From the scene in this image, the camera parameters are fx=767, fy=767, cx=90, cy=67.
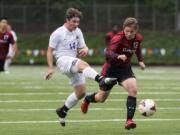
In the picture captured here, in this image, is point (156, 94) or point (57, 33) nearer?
point (57, 33)

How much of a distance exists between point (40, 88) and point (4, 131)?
927 cm

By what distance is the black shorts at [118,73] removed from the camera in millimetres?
12703

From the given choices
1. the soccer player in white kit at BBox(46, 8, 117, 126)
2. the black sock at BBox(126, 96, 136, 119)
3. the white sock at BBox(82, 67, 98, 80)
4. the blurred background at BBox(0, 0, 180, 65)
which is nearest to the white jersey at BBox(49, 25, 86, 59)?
the soccer player in white kit at BBox(46, 8, 117, 126)

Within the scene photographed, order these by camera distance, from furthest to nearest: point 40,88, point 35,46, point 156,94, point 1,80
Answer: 1. point 35,46
2. point 1,80
3. point 40,88
4. point 156,94

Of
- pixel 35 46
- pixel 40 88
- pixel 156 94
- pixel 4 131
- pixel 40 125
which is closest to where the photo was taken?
pixel 4 131

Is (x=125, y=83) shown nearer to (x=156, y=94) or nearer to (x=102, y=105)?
(x=102, y=105)

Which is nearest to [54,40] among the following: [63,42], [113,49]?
[63,42]

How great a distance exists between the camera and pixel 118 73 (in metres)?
12.8

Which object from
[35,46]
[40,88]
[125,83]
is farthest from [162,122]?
[35,46]

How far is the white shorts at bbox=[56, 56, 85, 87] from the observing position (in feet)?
42.2

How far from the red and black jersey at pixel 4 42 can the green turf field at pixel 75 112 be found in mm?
956

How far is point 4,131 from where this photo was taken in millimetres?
12273

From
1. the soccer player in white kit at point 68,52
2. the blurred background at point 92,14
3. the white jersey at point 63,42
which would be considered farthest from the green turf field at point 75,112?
the blurred background at point 92,14

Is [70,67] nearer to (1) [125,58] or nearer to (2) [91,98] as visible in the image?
(2) [91,98]
